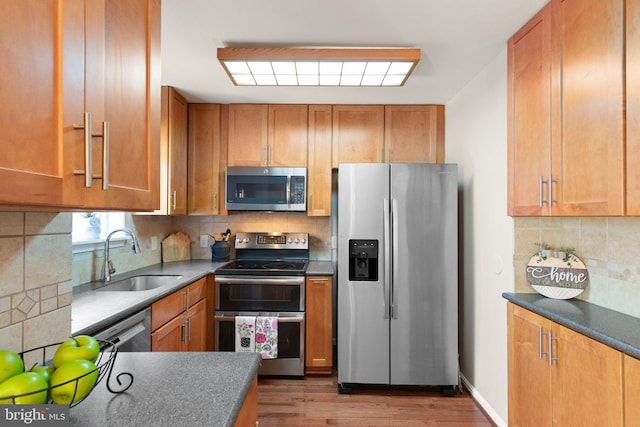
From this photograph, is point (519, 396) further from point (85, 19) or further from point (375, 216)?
point (85, 19)

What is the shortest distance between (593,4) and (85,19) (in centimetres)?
180

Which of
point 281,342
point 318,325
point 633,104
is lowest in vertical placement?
point 281,342

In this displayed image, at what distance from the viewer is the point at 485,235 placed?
92.4 inches

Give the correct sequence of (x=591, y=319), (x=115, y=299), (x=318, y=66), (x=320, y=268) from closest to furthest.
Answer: (x=591, y=319)
(x=115, y=299)
(x=318, y=66)
(x=320, y=268)

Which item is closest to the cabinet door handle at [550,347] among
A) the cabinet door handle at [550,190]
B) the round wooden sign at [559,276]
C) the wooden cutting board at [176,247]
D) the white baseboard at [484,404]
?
the round wooden sign at [559,276]

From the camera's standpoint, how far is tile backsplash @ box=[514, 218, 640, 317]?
1546 mm

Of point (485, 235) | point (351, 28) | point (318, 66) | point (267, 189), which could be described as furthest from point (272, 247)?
point (351, 28)

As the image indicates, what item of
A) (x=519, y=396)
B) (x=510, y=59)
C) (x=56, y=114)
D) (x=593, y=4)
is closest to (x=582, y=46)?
(x=593, y=4)

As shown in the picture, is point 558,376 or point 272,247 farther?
point 272,247

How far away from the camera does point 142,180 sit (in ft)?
3.23

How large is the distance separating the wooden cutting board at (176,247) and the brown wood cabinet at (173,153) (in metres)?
0.33

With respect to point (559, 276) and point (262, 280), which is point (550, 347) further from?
point (262, 280)

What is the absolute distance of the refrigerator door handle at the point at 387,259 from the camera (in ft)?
8.44

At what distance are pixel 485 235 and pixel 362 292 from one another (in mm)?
984
